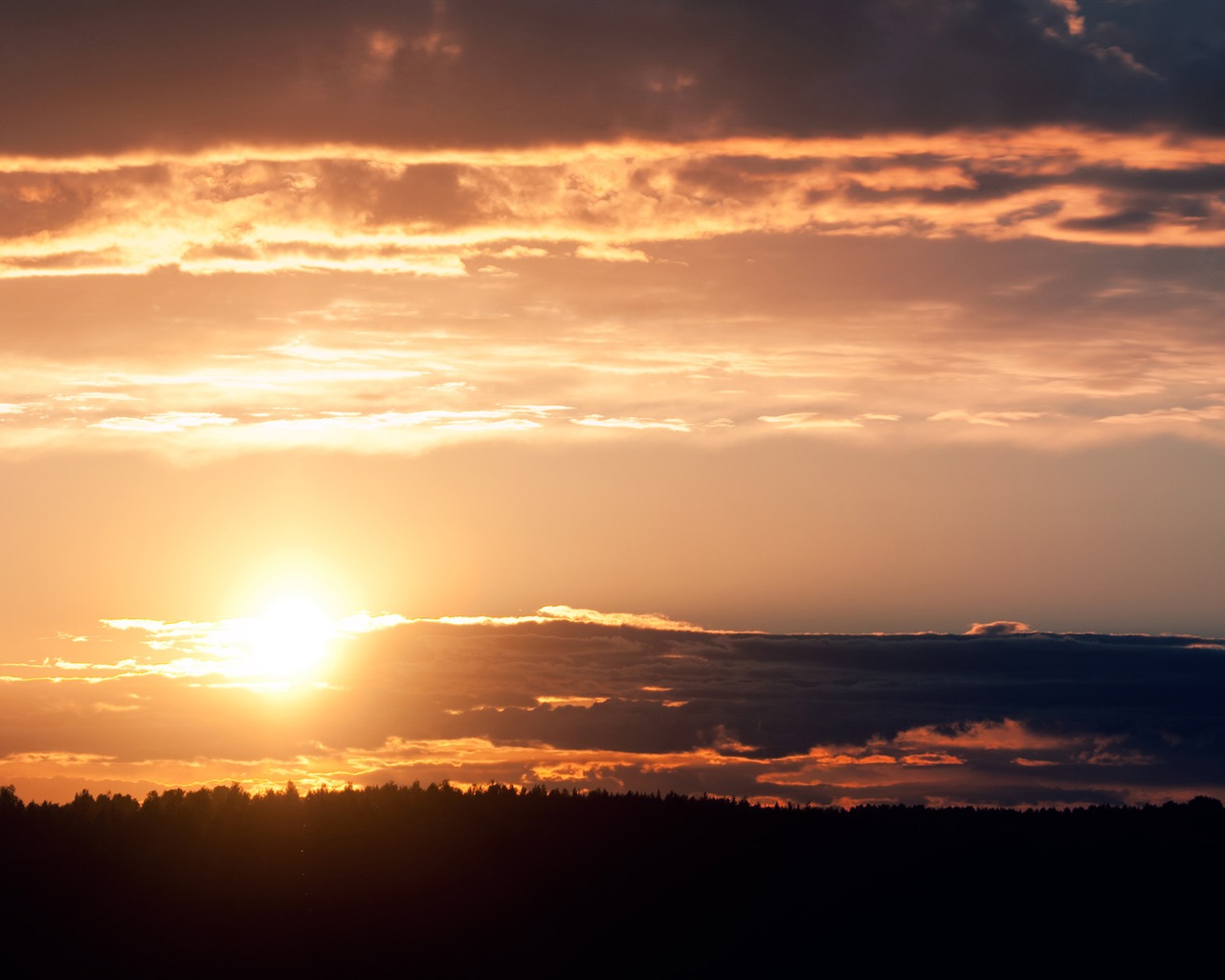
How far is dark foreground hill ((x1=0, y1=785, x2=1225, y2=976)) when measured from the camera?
278ft

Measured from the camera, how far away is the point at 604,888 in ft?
327

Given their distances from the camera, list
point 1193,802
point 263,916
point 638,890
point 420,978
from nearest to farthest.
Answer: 1. point 420,978
2. point 263,916
3. point 638,890
4. point 1193,802

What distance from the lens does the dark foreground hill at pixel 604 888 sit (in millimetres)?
84875

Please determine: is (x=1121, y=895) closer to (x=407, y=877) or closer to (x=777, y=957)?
(x=777, y=957)

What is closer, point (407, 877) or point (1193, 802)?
point (407, 877)

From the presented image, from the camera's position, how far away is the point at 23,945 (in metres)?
85.6

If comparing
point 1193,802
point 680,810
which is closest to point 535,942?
point 680,810

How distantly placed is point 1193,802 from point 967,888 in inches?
1001

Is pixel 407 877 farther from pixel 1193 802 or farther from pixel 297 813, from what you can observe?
pixel 1193 802

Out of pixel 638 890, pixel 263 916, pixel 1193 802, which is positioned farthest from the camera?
pixel 1193 802

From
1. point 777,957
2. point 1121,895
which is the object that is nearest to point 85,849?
point 777,957

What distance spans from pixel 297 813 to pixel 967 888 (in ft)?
161

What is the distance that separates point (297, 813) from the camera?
113000 mm

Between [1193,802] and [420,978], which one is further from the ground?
[1193,802]
